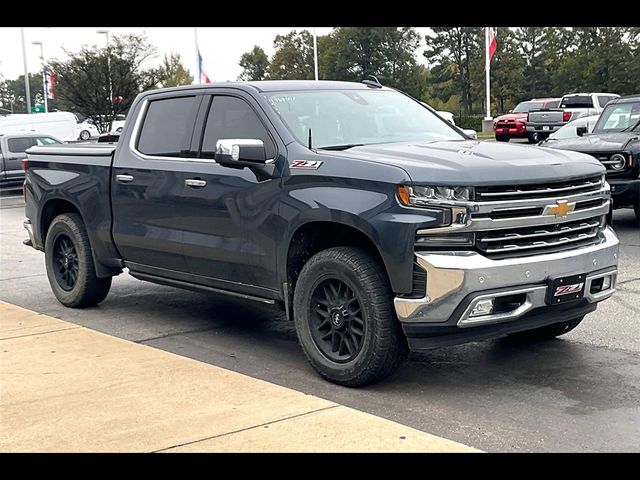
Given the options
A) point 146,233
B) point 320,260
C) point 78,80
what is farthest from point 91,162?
point 78,80

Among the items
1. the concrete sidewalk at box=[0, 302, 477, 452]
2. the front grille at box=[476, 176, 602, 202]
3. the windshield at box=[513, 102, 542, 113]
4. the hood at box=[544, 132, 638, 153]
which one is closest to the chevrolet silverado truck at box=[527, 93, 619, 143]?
the windshield at box=[513, 102, 542, 113]

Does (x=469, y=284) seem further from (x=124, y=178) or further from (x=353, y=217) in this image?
(x=124, y=178)

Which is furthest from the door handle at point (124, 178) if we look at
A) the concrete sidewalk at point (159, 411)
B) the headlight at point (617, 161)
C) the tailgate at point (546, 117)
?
the tailgate at point (546, 117)

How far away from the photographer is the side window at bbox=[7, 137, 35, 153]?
79.5ft

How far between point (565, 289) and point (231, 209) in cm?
231

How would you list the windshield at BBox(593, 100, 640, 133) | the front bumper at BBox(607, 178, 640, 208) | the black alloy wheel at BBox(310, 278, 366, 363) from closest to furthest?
the black alloy wheel at BBox(310, 278, 366, 363), the front bumper at BBox(607, 178, 640, 208), the windshield at BBox(593, 100, 640, 133)

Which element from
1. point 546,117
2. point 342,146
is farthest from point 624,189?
point 546,117

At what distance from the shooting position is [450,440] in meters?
4.54

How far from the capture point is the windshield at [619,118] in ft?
43.1

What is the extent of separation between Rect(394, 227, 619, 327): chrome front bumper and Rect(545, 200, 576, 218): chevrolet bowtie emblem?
0.26 metres

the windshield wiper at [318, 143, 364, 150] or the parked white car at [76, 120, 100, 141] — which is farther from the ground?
the windshield wiper at [318, 143, 364, 150]

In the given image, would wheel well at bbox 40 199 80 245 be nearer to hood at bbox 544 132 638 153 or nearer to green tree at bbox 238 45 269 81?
hood at bbox 544 132 638 153
